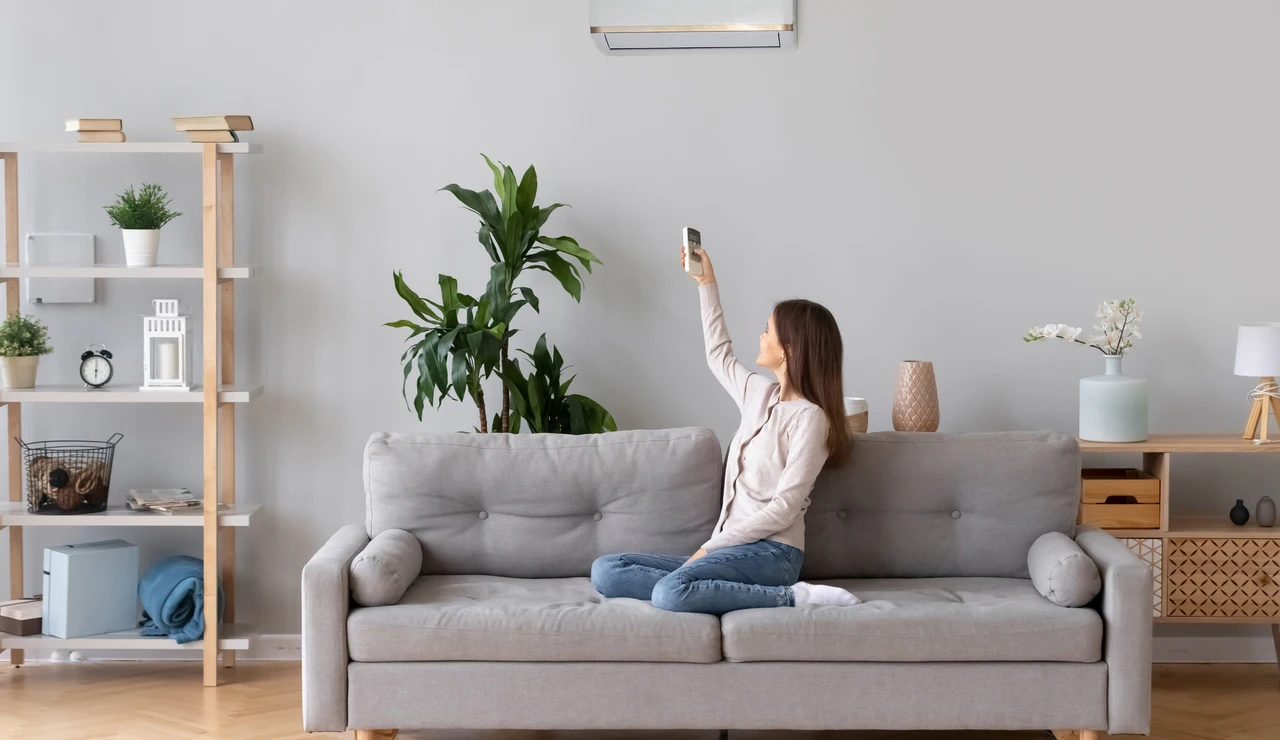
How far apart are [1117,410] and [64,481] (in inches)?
125

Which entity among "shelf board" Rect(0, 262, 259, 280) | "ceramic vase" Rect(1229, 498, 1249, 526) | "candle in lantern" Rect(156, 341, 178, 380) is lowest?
"ceramic vase" Rect(1229, 498, 1249, 526)

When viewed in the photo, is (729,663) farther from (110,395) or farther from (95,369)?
(95,369)

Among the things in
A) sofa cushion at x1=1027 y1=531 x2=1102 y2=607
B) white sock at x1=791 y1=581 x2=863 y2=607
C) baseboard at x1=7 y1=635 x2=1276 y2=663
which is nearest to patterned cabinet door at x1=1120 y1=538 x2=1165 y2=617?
baseboard at x1=7 y1=635 x2=1276 y2=663

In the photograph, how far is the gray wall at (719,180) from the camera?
384 cm

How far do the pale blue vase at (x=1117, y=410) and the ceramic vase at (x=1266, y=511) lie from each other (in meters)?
0.43

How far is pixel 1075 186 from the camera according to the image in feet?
12.7

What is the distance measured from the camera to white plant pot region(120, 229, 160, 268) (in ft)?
12.0

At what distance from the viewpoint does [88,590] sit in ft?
11.9

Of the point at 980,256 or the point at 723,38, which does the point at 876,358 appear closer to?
the point at 980,256

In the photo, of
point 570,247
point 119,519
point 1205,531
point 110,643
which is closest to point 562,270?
point 570,247

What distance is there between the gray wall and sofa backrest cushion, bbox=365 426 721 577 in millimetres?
774

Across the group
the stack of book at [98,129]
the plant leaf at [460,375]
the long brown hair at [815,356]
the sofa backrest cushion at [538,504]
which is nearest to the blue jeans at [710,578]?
the sofa backrest cushion at [538,504]

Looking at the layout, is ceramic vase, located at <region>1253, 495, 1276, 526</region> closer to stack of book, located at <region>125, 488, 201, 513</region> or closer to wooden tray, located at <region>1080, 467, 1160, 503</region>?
wooden tray, located at <region>1080, 467, 1160, 503</region>

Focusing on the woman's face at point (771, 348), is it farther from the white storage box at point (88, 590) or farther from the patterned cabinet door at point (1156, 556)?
the white storage box at point (88, 590)
